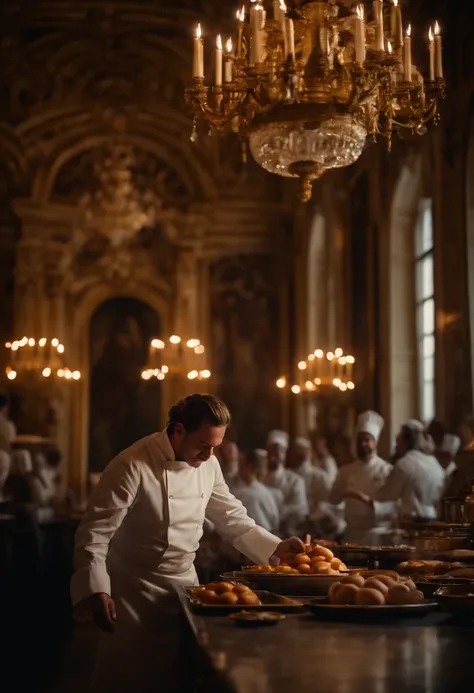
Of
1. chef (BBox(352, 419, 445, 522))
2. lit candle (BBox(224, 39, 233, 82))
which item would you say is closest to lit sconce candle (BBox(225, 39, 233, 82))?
lit candle (BBox(224, 39, 233, 82))

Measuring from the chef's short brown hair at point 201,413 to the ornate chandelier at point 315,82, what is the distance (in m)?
2.45

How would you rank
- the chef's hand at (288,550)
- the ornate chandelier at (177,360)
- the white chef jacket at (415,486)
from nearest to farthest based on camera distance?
the chef's hand at (288,550) < the white chef jacket at (415,486) < the ornate chandelier at (177,360)

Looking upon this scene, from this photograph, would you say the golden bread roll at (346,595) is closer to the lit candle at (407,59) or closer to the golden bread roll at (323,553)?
the golden bread roll at (323,553)

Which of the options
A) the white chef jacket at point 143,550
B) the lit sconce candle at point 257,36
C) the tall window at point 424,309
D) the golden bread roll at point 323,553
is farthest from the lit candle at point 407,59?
the tall window at point 424,309

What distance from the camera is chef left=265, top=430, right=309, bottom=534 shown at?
15078 mm

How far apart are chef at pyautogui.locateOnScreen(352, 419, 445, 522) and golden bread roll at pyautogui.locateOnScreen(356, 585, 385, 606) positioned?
252 inches

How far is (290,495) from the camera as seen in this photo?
50.8 feet

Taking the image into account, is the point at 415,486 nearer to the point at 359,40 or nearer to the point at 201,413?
the point at 359,40

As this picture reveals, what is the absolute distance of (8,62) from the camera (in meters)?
23.1

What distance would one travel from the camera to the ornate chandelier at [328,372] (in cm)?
1900

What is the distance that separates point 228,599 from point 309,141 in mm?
3748

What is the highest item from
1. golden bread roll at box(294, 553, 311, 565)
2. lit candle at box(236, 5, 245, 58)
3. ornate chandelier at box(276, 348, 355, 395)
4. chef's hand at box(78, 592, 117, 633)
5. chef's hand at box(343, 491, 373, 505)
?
lit candle at box(236, 5, 245, 58)

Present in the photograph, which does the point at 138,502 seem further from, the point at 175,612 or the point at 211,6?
the point at 211,6

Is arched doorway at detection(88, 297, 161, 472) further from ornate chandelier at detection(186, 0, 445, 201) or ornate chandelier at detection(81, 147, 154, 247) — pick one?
ornate chandelier at detection(186, 0, 445, 201)
